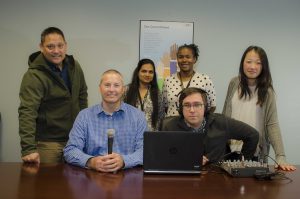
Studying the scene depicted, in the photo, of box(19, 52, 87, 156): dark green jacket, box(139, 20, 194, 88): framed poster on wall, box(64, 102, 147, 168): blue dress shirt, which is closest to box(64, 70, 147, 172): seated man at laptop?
box(64, 102, 147, 168): blue dress shirt

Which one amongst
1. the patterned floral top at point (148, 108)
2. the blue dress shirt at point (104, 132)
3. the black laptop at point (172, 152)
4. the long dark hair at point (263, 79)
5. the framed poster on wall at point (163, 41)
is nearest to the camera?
the black laptop at point (172, 152)

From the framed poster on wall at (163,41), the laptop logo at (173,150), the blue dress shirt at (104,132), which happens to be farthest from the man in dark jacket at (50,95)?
the framed poster on wall at (163,41)

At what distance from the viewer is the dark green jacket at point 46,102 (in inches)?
101

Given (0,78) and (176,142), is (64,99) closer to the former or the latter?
(176,142)

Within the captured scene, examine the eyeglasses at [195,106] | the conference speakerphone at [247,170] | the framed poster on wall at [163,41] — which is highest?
the framed poster on wall at [163,41]

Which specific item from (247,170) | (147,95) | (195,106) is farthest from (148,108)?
(247,170)

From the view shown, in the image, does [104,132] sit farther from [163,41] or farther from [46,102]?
[163,41]

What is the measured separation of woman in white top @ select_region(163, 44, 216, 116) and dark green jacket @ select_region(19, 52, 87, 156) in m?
0.92

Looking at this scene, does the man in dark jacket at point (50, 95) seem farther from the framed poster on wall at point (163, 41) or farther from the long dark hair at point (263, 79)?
the long dark hair at point (263, 79)

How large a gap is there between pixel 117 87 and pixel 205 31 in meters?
2.18

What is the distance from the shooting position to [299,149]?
14.1 feet

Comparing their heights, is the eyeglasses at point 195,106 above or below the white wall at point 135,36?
below

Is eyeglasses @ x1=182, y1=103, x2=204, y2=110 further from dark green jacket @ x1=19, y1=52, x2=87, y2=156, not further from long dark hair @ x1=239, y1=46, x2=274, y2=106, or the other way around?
dark green jacket @ x1=19, y1=52, x2=87, y2=156

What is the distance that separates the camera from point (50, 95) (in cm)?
271
